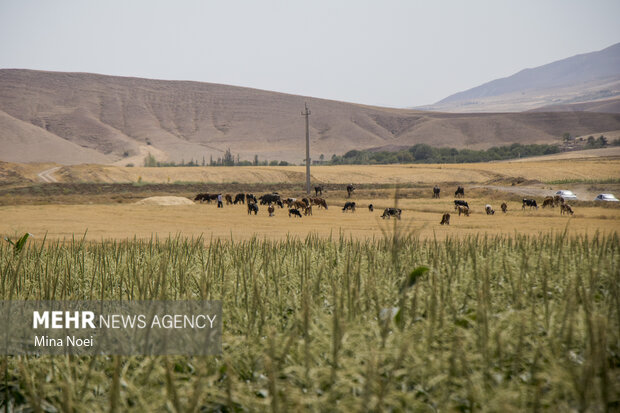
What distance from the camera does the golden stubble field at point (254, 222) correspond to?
1830 centimetres

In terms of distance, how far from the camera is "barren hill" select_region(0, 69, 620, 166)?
10925 centimetres

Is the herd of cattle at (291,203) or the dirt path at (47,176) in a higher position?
the dirt path at (47,176)

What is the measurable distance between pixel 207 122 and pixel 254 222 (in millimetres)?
108879

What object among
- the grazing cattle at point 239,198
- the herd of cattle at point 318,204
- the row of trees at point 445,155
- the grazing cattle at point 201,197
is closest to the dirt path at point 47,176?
the herd of cattle at point 318,204

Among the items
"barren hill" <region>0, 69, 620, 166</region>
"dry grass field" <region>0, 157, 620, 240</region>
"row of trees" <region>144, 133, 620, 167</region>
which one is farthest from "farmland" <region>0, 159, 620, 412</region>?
"barren hill" <region>0, 69, 620, 166</region>

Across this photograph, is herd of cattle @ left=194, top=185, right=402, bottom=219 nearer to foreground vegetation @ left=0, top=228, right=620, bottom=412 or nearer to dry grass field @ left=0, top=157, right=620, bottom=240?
dry grass field @ left=0, top=157, right=620, bottom=240

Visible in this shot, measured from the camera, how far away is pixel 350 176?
60.6 metres

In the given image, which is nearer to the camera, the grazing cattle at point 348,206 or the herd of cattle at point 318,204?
the herd of cattle at point 318,204

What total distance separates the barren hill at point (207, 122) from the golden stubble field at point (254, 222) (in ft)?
238

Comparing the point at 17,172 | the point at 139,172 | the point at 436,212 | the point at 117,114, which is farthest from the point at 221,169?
the point at 117,114

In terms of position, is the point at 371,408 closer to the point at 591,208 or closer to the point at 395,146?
the point at 591,208

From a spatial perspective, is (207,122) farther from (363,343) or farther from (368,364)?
(368,364)

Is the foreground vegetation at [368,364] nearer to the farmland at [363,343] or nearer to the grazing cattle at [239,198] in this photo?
the farmland at [363,343]

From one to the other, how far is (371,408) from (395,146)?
115 m
